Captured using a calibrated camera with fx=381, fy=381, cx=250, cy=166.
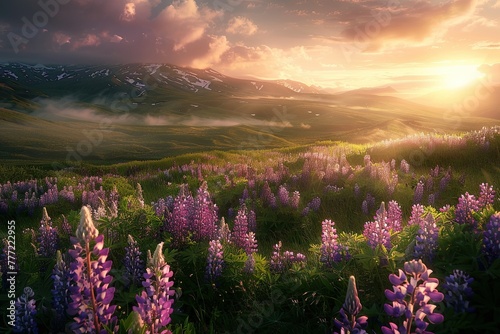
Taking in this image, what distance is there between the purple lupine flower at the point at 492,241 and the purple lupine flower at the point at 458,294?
1.53 ft

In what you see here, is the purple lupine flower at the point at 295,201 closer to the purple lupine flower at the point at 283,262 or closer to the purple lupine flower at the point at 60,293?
the purple lupine flower at the point at 283,262

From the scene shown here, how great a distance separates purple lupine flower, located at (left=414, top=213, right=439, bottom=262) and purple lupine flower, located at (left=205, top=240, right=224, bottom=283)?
6.25 feet

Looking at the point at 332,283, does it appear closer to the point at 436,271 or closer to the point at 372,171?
the point at 436,271

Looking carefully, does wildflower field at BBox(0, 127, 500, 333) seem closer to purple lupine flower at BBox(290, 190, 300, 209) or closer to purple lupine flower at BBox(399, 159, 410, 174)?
purple lupine flower at BBox(290, 190, 300, 209)

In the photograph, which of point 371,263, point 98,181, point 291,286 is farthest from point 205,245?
point 98,181

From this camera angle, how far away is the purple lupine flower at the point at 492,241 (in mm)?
3078

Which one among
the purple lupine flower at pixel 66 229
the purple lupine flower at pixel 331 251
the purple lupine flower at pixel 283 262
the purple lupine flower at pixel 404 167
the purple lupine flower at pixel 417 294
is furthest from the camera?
the purple lupine flower at pixel 404 167

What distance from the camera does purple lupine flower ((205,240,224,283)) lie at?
3.99m

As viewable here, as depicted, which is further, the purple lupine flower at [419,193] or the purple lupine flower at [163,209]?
the purple lupine flower at [419,193]

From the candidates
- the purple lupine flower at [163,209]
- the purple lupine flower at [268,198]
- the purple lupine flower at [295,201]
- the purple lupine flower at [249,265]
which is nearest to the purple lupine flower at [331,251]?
the purple lupine flower at [249,265]

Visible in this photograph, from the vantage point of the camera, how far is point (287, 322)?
333cm

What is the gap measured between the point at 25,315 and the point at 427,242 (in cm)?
341

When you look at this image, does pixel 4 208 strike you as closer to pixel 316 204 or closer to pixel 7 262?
pixel 7 262

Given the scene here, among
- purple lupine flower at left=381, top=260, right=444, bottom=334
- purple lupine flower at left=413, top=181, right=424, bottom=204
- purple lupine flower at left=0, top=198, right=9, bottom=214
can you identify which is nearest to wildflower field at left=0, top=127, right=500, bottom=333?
purple lupine flower at left=381, top=260, right=444, bottom=334
